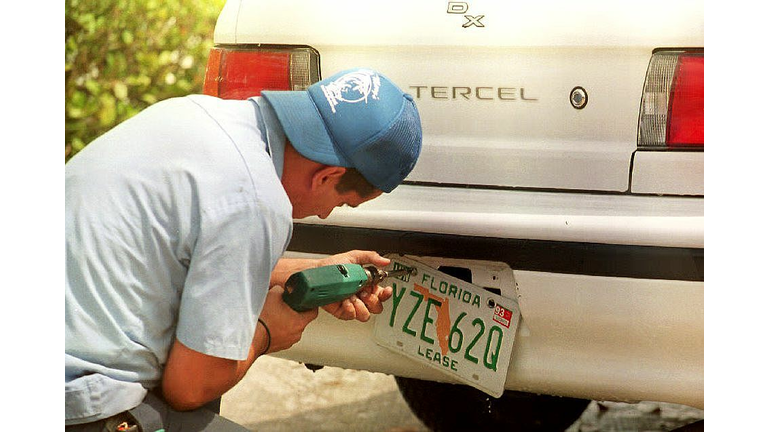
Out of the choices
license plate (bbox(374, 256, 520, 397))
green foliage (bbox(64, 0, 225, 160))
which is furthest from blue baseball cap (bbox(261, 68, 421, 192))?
green foliage (bbox(64, 0, 225, 160))

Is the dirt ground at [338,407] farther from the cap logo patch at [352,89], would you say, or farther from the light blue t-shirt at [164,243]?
the cap logo patch at [352,89]

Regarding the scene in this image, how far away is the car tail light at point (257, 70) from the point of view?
7.75ft

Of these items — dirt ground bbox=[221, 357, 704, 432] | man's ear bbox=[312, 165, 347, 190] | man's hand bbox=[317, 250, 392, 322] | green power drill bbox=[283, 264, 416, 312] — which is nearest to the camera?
man's ear bbox=[312, 165, 347, 190]

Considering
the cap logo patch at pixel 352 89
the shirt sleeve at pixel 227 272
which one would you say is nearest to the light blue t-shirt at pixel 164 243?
the shirt sleeve at pixel 227 272

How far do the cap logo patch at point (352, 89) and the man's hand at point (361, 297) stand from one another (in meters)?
0.42

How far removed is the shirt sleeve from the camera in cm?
197

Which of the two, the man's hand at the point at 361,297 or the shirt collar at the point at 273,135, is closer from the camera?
the shirt collar at the point at 273,135

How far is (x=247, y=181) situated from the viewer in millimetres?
1979

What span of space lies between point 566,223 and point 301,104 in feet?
2.03

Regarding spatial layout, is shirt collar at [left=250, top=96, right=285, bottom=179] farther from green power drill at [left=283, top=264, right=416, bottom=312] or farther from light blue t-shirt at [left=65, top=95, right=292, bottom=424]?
green power drill at [left=283, top=264, right=416, bottom=312]

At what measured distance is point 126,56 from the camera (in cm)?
252

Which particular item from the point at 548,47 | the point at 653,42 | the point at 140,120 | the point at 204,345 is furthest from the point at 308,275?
the point at 653,42

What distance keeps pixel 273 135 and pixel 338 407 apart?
1.31 metres

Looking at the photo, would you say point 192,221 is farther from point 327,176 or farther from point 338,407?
point 338,407
